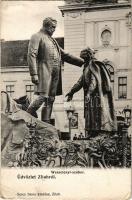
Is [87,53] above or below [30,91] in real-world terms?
above

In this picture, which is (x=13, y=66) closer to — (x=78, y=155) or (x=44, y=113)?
(x=44, y=113)

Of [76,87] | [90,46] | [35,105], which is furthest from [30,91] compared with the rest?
[90,46]

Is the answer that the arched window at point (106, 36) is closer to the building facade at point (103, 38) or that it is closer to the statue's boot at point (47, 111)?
the building facade at point (103, 38)

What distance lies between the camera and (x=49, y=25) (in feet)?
6.60

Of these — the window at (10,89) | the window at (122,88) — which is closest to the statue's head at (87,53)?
the window at (122,88)

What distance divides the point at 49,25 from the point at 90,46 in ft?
0.57

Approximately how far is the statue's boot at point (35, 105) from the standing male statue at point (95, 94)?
0.10m

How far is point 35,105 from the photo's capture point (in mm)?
2025

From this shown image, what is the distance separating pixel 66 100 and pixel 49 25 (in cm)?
29

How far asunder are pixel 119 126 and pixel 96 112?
100 millimetres

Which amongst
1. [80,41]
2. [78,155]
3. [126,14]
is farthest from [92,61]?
[78,155]

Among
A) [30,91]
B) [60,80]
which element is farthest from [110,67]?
[30,91]

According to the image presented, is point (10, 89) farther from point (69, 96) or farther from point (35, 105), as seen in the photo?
point (69, 96)

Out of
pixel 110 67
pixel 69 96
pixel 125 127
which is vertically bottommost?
pixel 125 127
